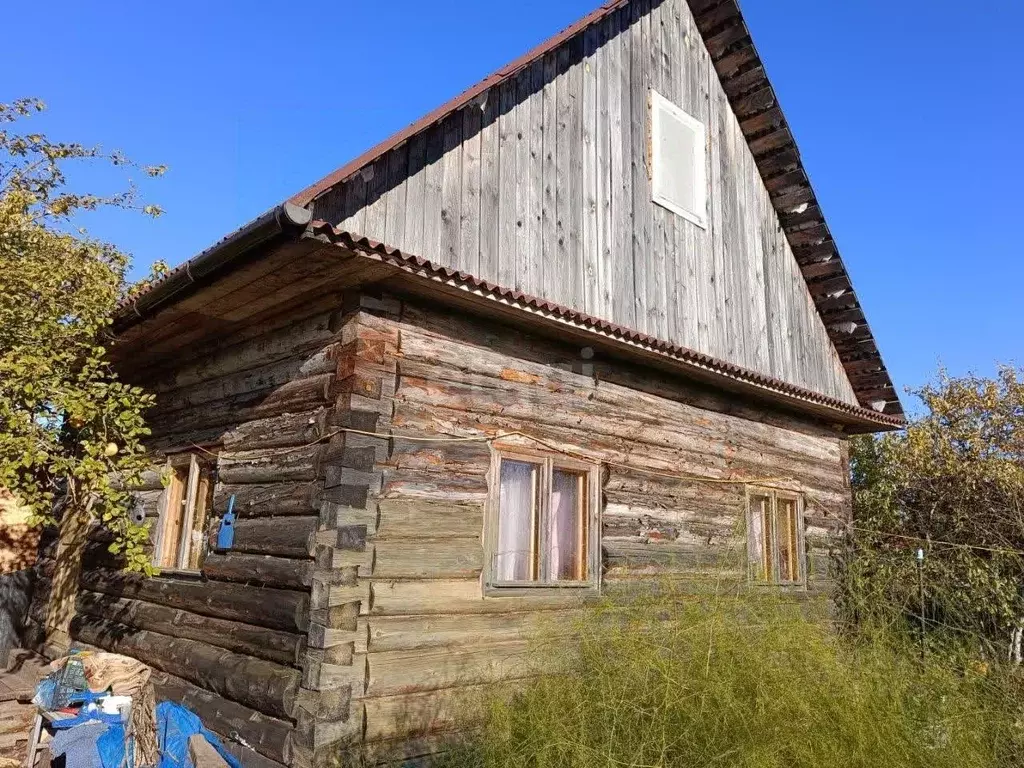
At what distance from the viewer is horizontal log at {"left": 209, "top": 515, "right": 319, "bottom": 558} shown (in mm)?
5664

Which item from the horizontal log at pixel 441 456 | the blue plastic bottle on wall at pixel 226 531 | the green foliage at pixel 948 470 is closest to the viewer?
the horizontal log at pixel 441 456

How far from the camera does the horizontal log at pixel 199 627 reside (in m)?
5.64

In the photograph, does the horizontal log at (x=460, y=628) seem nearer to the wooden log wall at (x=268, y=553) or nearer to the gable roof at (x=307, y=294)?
the wooden log wall at (x=268, y=553)

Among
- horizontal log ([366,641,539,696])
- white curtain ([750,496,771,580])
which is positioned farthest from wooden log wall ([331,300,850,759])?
white curtain ([750,496,771,580])

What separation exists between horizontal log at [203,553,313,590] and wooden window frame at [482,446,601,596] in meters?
1.46

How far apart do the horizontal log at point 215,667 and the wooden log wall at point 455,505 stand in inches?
19.8

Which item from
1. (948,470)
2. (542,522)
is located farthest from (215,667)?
(948,470)

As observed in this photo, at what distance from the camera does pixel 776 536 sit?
9.66 m

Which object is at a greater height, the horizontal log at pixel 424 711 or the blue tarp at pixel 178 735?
the horizontal log at pixel 424 711

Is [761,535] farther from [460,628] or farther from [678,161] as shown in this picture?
[460,628]

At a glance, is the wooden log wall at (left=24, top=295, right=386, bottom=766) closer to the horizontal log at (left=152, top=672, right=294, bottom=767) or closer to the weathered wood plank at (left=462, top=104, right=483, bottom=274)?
the horizontal log at (left=152, top=672, right=294, bottom=767)

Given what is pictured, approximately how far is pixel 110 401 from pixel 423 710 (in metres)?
3.81

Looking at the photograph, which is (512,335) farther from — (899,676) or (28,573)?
(28,573)

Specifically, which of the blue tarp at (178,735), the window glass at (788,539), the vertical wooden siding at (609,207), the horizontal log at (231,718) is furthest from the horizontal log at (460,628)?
the window glass at (788,539)
